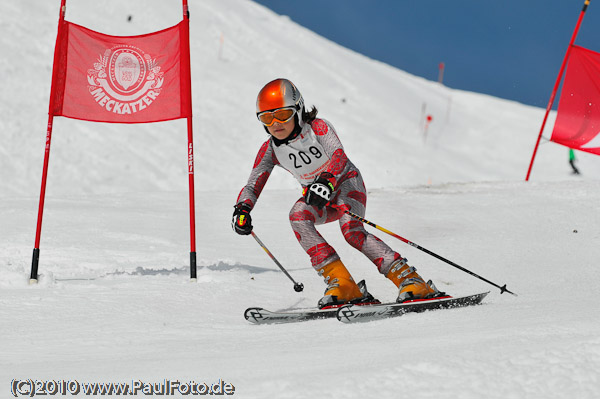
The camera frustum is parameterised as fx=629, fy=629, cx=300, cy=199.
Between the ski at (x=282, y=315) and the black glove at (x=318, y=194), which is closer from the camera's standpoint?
the ski at (x=282, y=315)

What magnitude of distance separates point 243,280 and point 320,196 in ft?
5.56

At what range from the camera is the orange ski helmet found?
15.1 ft

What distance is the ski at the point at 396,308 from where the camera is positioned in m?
3.85

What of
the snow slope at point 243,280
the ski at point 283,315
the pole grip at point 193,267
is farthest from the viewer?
the pole grip at point 193,267

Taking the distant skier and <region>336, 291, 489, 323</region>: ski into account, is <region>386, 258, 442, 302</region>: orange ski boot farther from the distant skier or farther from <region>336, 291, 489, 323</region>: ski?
<region>336, 291, 489, 323</region>: ski

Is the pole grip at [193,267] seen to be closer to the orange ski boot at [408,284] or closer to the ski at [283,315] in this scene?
the ski at [283,315]

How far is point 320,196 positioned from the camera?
4.36m

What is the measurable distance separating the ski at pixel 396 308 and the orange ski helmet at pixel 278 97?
159cm

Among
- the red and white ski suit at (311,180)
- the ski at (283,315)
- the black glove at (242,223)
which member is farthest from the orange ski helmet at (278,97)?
the ski at (283,315)

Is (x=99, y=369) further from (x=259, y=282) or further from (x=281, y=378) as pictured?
(x=259, y=282)

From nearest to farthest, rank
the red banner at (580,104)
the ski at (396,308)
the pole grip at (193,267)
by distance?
the ski at (396,308) → the pole grip at (193,267) → the red banner at (580,104)

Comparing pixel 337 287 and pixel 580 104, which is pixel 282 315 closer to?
pixel 337 287

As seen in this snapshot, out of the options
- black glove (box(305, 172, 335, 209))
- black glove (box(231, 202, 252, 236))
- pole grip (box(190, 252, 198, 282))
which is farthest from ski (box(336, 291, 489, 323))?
pole grip (box(190, 252, 198, 282))

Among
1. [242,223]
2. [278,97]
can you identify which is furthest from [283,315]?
[278,97]
